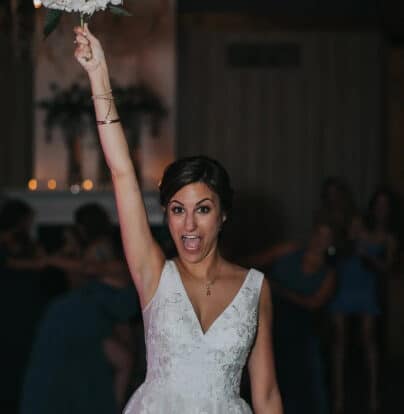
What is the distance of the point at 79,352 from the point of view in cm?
430

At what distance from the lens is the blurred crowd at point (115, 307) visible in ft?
13.9

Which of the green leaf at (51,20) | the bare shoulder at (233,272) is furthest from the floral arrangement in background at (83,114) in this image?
the green leaf at (51,20)

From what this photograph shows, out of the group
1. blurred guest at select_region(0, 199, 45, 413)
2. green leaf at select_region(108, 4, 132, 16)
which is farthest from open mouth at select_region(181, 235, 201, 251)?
blurred guest at select_region(0, 199, 45, 413)

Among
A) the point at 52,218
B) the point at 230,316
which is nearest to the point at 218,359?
the point at 230,316

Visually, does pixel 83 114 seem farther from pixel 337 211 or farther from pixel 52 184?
pixel 337 211

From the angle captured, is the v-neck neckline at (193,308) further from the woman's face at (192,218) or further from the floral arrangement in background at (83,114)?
the floral arrangement in background at (83,114)

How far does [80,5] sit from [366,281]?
4.98 m

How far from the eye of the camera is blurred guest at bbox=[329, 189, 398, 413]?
650cm

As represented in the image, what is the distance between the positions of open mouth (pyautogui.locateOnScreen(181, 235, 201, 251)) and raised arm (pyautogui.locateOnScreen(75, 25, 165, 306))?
0.06 m

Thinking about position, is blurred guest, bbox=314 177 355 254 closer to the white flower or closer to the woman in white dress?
the woman in white dress

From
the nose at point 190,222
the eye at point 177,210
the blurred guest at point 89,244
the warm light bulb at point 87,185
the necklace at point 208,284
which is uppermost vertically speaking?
the eye at point 177,210

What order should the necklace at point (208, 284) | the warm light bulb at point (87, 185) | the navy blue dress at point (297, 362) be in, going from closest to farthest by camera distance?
the necklace at point (208, 284) → the navy blue dress at point (297, 362) → the warm light bulb at point (87, 185)

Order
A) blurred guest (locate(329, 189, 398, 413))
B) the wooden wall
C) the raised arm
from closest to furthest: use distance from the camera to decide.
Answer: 1. the raised arm
2. blurred guest (locate(329, 189, 398, 413))
3. the wooden wall

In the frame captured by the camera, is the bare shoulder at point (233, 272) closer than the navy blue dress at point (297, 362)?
Yes
